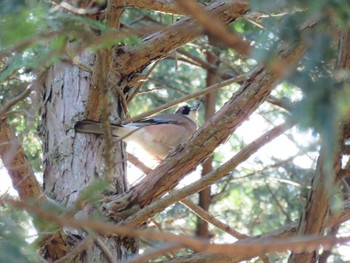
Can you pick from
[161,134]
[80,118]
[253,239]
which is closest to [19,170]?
[80,118]

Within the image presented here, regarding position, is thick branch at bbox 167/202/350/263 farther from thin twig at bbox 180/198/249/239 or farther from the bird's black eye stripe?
the bird's black eye stripe

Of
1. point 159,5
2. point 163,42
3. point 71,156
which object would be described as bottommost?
point 71,156

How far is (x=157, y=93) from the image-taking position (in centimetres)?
1035

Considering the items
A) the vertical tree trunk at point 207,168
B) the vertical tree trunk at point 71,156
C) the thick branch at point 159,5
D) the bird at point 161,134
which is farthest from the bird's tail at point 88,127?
the vertical tree trunk at point 207,168

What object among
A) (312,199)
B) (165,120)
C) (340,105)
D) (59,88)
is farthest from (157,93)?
(340,105)

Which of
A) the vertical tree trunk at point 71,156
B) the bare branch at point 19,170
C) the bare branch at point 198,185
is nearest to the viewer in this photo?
the bare branch at point 19,170

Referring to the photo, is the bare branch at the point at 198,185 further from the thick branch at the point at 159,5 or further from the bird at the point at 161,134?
the bird at the point at 161,134

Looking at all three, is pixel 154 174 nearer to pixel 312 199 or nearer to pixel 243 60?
pixel 312 199

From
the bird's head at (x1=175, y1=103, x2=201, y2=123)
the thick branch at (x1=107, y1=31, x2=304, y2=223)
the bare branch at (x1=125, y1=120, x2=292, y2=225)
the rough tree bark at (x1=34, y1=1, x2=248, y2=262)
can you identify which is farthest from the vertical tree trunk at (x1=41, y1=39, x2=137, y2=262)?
the bird's head at (x1=175, y1=103, x2=201, y2=123)

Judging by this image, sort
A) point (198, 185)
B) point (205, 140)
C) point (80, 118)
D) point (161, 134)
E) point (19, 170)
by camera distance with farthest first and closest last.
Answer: point (161, 134), point (80, 118), point (205, 140), point (198, 185), point (19, 170)

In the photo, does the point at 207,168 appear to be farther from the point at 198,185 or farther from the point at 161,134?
the point at 198,185

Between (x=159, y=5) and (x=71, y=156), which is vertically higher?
(x=159, y=5)

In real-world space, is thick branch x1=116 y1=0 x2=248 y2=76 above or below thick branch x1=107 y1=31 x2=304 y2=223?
above

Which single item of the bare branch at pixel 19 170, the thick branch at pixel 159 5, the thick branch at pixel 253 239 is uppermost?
the thick branch at pixel 159 5
